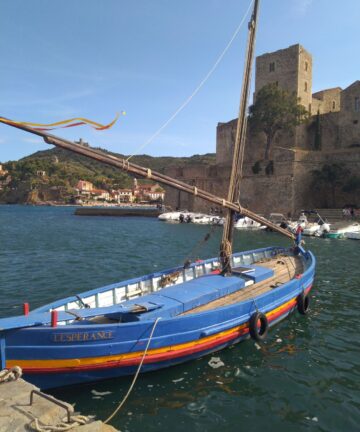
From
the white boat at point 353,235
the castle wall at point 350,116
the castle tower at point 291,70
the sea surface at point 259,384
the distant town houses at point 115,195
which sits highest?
the castle tower at point 291,70

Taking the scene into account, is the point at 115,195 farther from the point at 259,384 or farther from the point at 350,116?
the point at 259,384

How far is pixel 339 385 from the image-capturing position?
27.4 feet

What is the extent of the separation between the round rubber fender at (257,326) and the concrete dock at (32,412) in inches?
218

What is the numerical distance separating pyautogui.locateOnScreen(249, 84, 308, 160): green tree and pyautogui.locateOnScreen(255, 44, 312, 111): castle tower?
2.32 m

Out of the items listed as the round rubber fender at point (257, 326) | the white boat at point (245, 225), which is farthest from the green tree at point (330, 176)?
the round rubber fender at point (257, 326)

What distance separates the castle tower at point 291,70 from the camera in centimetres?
5709

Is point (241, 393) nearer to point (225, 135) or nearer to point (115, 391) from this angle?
point (115, 391)

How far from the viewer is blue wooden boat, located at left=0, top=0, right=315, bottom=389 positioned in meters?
7.11

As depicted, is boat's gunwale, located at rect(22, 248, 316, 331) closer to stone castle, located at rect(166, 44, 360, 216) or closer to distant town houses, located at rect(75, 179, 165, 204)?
stone castle, located at rect(166, 44, 360, 216)

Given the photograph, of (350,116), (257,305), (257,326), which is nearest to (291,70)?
(350,116)

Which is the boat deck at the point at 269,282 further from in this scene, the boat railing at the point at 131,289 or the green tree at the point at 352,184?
the green tree at the point at 352,184

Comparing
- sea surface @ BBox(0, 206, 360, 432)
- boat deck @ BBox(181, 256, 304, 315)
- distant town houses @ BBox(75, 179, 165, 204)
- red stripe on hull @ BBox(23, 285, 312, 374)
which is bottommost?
sea surface @ BBox(0, 206, 360, 432)

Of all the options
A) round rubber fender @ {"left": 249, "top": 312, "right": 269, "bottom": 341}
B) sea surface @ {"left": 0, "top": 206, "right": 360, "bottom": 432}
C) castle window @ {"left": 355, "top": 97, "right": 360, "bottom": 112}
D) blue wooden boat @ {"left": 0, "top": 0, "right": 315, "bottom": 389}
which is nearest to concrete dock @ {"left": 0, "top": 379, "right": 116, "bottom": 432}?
blue wooden boat @ {"left": 0, "top": 0, "right": 315, "bottom": 389}

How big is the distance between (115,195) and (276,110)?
134266mm
